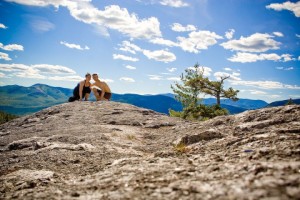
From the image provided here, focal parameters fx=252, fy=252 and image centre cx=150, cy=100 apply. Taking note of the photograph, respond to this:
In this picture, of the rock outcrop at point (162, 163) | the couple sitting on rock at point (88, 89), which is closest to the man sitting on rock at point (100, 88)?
the couple sitting on rock at point (88, 89)

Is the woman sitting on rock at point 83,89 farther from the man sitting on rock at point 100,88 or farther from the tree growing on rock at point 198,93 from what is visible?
the tree growing on rock at point 198,93

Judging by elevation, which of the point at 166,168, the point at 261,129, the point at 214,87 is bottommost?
the point at 166,168

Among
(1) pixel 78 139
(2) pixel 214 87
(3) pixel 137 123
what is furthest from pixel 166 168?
(2) pixel 214 87

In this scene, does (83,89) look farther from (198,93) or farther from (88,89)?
(198,93)

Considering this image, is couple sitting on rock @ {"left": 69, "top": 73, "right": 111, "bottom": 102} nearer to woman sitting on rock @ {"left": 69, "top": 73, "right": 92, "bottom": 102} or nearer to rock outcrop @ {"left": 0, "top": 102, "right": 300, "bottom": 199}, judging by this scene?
woman sitting on rock @ {"left": 69, "top": 73, "right": 92, "bottom": 102}

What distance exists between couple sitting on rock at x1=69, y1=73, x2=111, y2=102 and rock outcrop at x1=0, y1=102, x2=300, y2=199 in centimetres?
1023

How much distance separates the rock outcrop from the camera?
3867 millimetres

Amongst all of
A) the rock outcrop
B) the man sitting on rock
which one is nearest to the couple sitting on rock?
the man sitting on rock

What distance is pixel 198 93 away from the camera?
5759 cm

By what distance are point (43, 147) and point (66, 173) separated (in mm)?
3259

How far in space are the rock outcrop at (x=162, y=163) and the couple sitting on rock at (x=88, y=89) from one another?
403 inches

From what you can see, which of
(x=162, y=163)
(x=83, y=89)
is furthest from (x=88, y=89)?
(x=162, y=163)

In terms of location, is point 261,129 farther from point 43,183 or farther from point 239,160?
point 43,183

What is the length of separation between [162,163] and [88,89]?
1765 centimetres
